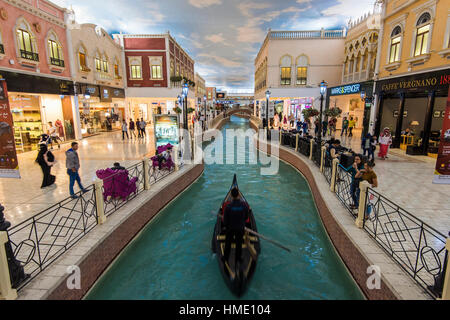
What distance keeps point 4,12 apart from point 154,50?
Result: 17.0m

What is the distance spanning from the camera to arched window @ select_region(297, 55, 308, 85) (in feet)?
94.5

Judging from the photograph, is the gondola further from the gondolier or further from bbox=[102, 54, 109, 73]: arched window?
bbox=[102, 54, 109, 73]: arched window

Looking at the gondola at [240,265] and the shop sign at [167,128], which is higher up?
the shop sign at [167,128]

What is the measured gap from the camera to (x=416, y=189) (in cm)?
875

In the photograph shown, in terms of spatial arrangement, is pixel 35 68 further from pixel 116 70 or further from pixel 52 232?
pixel 52 232

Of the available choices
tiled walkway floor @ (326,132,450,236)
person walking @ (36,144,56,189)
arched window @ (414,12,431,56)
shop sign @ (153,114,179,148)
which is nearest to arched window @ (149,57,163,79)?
shop sign @ (153,114,179,148)

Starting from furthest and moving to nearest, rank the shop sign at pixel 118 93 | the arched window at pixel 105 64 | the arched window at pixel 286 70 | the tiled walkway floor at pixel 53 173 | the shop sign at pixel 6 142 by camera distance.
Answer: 1. the arched window at pixel 286 70
2. the shop sign at pixel 118 93
3. the arched window at pixel 105 64
4. the tiled walkway floor at pixel 53 173
5. the shop sign at pixel 6 142

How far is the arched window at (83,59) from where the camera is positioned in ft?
64.9

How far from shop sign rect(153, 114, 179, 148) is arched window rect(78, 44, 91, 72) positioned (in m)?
11.3

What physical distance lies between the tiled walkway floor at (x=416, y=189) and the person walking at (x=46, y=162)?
36.5 ft

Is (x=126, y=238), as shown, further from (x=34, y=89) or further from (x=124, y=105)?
(x=124, y=105)

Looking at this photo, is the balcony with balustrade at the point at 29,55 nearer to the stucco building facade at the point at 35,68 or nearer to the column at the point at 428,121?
the stucco building facade at the point at 35,68


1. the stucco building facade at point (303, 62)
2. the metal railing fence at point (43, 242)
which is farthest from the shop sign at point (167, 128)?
the stucco building facade at point (303, 62)

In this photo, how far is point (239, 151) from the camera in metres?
20.1
